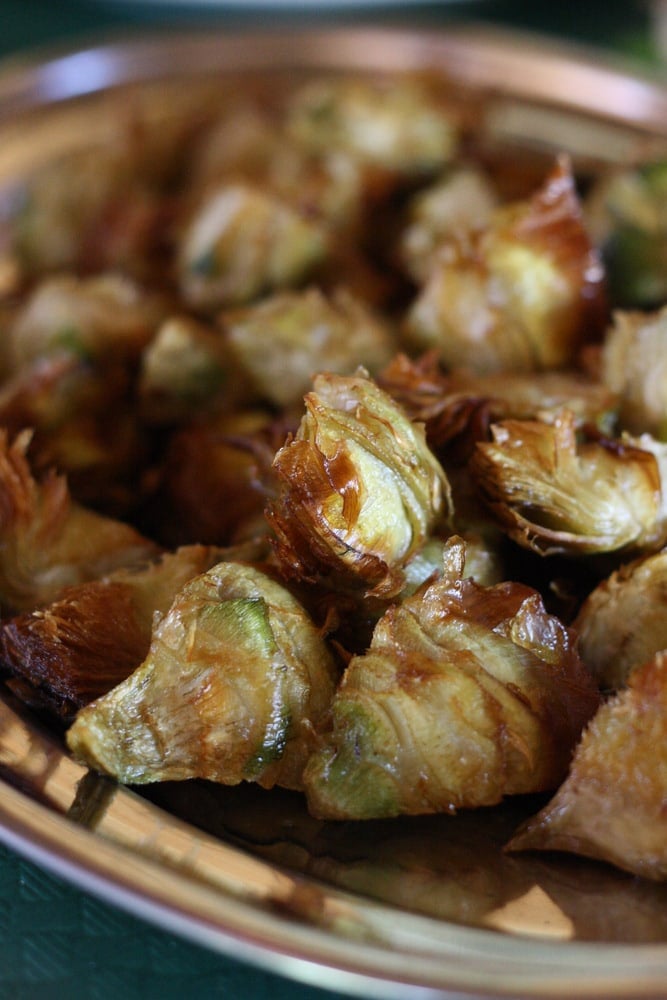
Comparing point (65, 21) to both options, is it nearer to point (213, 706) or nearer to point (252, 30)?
point (252, 30)

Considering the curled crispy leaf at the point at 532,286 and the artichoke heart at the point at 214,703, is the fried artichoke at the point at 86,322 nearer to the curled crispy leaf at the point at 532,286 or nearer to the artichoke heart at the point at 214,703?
the curled crispy leaf at the point at 532,286

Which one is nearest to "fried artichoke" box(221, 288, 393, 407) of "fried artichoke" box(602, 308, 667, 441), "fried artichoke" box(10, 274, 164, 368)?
"fried artichoke" box(10, 274, 164, 368)

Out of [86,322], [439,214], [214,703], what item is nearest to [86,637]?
[214,703]

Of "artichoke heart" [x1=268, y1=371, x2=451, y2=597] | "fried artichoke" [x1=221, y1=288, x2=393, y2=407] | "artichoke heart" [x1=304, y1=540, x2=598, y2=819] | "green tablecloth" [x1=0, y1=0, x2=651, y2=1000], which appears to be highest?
"artichoke heart" [x1=268, y1=371, x2=451, y2=597]

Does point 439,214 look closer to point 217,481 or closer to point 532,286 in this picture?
point 532,286

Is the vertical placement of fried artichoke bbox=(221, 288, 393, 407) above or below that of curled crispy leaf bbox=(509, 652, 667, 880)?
above

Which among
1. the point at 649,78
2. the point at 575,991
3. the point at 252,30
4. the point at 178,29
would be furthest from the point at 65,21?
the point at 575,991

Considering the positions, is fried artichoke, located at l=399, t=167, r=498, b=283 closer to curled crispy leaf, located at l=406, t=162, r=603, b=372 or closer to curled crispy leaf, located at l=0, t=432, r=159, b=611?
curled crispy leaf, located at l=406, t=162, r=603, b=372
